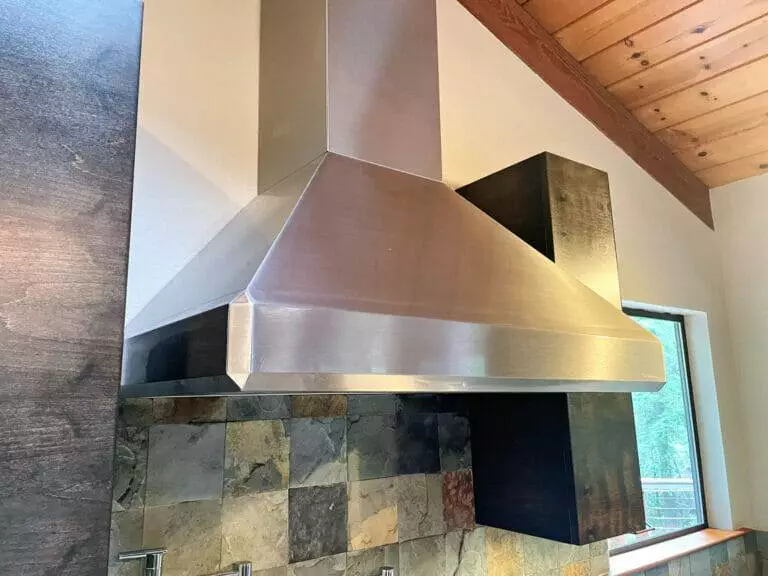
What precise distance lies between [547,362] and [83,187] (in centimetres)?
70

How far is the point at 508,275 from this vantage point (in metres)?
1.01

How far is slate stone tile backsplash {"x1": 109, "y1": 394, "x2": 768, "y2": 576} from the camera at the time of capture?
3.49 feet

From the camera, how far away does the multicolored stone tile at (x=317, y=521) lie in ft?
3.98

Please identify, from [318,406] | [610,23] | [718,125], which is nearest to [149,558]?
[318,406]

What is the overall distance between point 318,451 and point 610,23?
5.33 ft

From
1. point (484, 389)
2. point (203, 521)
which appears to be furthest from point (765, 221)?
point (203, 521)

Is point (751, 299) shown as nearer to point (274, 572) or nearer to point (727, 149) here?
point (727, 149)

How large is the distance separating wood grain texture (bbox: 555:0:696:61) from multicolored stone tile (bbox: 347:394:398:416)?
1.39 metres

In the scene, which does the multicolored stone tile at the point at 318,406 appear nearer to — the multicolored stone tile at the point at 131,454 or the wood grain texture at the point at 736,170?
the multicolored stone tile at the point at 131,454

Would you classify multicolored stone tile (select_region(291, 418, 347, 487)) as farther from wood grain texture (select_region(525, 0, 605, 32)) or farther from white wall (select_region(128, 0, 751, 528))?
wood grain texture (select_region(525, 0, 605, 32))

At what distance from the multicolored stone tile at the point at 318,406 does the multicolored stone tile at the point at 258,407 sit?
0.02 m

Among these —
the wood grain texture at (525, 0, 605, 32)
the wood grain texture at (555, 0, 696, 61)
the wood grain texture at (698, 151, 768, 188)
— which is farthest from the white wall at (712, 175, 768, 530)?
the wood grain texture at (525, 0, 605, 32)

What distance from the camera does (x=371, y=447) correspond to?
136 centimetres

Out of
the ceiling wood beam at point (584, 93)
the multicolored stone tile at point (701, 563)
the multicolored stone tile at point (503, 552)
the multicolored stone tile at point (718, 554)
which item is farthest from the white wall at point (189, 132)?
the multicolored stone tile at point (718, 554)
